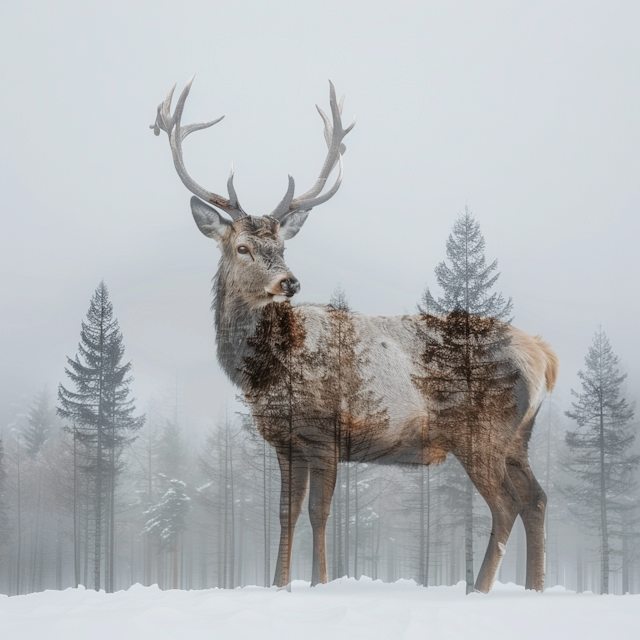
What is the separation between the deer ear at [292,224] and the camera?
5320 mm

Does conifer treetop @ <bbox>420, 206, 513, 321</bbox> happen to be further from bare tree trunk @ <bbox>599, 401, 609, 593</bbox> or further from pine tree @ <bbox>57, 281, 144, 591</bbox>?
pine tree @ <bbox>57, 281, 144, 591</bbox>

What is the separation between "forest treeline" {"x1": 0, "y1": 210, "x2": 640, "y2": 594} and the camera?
17.7 ft

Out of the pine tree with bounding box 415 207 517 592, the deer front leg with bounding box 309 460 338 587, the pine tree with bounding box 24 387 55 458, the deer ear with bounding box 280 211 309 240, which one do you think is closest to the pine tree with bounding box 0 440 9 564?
the pine tree with bounding box 24 387 55 458

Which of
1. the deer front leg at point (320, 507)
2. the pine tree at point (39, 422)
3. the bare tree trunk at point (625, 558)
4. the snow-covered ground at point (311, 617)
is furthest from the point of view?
the pine tree at point (39, 422)

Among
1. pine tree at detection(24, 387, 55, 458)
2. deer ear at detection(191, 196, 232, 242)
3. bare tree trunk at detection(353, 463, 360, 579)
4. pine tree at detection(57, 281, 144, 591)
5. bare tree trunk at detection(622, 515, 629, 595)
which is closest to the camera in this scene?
deer ear at detection(191, 196, 232, 242)

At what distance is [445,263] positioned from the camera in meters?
5.57

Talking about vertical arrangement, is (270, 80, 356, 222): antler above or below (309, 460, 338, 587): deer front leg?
above

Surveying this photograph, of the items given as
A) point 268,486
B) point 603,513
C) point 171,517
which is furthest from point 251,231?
point 603,513

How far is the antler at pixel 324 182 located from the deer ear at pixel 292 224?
30mm

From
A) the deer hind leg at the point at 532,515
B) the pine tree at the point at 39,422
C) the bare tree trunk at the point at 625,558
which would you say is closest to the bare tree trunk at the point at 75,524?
the pine tree at the point at 39,422

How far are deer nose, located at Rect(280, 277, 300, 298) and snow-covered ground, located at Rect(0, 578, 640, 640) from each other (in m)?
1.94

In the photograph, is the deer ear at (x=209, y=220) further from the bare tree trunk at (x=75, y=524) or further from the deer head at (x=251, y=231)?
the bare tree trunk at (x=75, y=524)

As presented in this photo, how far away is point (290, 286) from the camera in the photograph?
4793mm

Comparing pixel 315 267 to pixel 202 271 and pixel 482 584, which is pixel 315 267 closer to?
pixel 202 271
